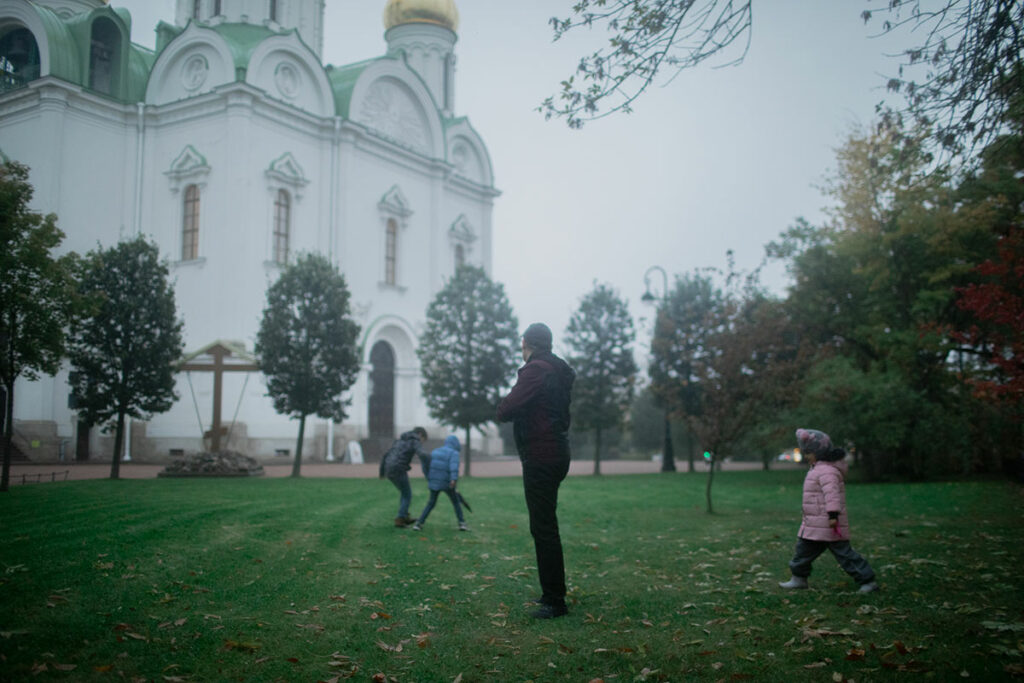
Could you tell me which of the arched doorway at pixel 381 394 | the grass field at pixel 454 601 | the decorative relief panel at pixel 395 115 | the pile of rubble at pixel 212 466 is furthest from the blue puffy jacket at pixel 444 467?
the decorative relief panel at pixel 395 115

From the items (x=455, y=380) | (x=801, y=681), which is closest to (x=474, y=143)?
(x=455, y=380)

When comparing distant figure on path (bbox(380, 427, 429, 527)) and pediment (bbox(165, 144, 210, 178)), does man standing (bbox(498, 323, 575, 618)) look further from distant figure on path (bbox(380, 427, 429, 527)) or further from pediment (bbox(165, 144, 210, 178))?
pediment (bbox(165, 144, 210, 178))

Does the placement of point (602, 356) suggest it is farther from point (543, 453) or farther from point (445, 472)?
point (543, 453)

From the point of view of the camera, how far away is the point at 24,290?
681 centimetres

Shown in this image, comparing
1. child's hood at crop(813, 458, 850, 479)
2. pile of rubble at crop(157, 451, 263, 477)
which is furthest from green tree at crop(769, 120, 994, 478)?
pile of rubble at crop(157, 451, 263, 477)

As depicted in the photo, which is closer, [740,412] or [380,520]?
[380,520]

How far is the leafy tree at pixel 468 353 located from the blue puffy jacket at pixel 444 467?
1582 cm

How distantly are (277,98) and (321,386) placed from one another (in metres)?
14.6

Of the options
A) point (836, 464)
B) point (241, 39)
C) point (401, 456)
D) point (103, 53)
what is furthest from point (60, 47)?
point (241, 39)

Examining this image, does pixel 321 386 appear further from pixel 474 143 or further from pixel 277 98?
pixel 474 143

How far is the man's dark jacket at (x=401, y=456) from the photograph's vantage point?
1149 centimetres

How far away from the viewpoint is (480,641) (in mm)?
5297

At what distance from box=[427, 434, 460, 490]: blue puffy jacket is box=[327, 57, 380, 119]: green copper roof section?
26.6m

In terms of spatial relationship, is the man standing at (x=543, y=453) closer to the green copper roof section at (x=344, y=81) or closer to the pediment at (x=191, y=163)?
the pediment at (x=191, y=163)
